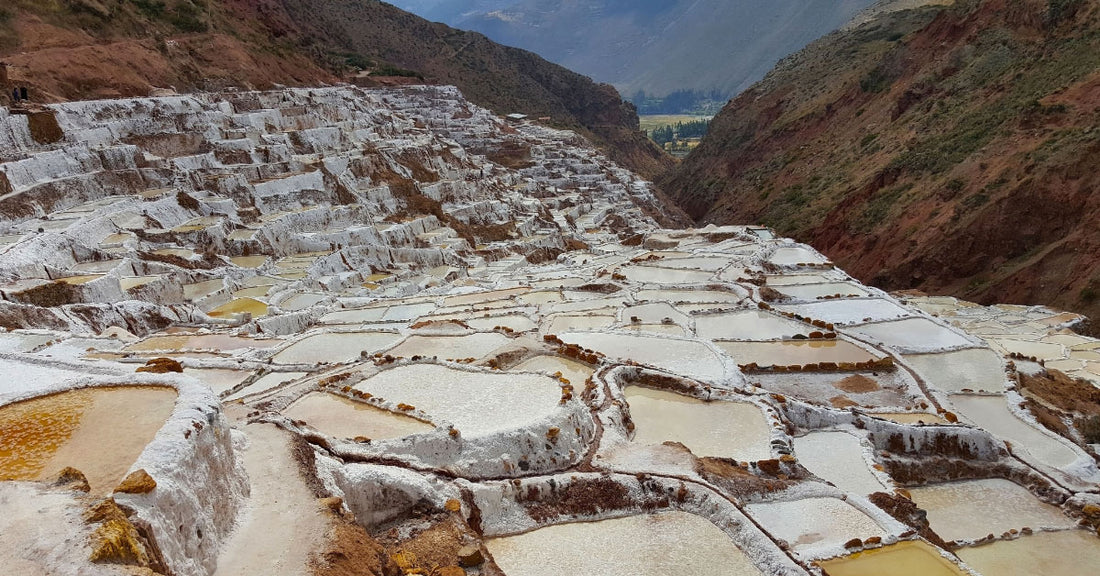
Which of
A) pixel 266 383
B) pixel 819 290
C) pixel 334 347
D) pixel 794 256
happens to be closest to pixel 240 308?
pixel 334 347

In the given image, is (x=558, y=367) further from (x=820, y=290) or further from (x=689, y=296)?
(x=820, y=290)

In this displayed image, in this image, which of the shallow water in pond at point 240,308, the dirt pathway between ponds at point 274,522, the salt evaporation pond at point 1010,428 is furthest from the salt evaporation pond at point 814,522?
the shallow water in pond at point 240,308

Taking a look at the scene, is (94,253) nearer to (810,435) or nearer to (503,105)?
(810,435)

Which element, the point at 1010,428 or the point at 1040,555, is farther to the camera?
the point at 1010,428

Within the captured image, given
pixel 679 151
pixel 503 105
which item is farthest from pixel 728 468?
pixel 679 151

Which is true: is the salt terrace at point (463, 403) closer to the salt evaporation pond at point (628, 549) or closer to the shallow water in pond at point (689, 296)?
the salt evaporation pond at point (628, 549)
